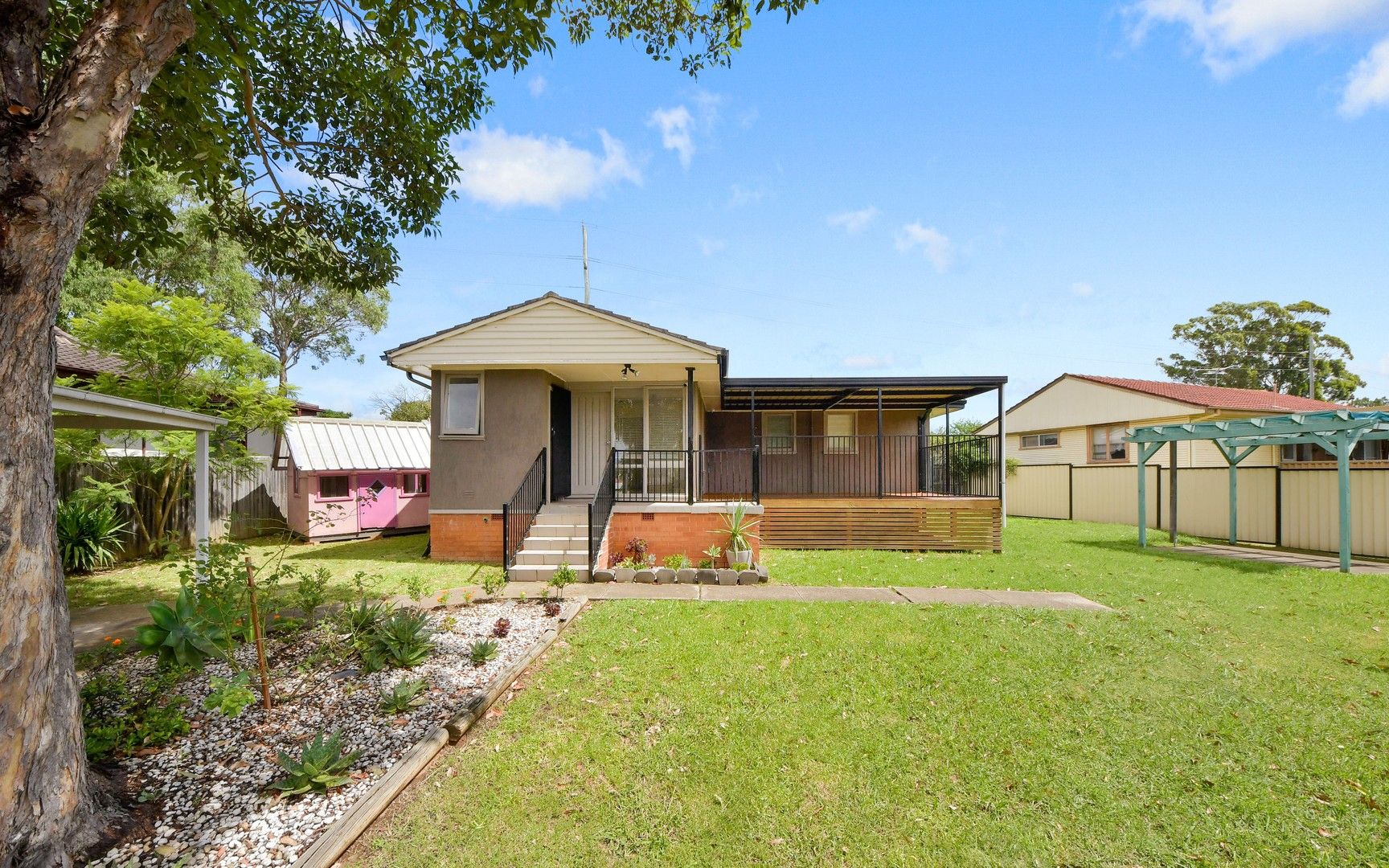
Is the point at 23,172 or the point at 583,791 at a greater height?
Result: the point at 23,172

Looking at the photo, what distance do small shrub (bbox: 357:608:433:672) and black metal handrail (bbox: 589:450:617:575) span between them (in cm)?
340

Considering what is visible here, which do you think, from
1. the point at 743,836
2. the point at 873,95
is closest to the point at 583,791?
the point at 743,836

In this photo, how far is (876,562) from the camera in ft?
32.4

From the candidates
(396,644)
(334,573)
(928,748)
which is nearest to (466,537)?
(334,573)

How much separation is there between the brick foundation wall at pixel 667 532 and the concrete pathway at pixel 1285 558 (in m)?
9.12

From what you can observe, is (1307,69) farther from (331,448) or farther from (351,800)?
(331,448)

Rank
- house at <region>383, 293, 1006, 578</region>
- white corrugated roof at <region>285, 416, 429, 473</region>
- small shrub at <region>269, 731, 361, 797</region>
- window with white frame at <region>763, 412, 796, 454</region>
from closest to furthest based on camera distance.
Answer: small shrub at <region>269, 731, 361, 797</region>, house at <region>383, 293, 1006, 578</region>, white corrugated roof at <region>285, 416, 429, 473</region>, window with white frame at <region>763, 412, 796, 454</region>

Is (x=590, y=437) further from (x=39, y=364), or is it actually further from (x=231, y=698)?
(x=39, y=364)

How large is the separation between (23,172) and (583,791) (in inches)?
160

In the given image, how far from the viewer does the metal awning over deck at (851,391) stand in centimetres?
1127

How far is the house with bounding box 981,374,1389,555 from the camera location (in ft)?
36.8

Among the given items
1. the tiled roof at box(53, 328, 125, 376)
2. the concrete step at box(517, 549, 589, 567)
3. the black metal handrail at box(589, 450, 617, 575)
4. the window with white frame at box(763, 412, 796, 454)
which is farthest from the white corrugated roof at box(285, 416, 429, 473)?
the window with white frame at box(763, 412, 796, 454)

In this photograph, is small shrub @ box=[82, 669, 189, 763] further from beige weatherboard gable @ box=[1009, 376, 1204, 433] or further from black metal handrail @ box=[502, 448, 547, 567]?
beige weatherboard gable @ box=[1009, 376, 1204, 433]

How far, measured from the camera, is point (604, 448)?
11.9 meters
